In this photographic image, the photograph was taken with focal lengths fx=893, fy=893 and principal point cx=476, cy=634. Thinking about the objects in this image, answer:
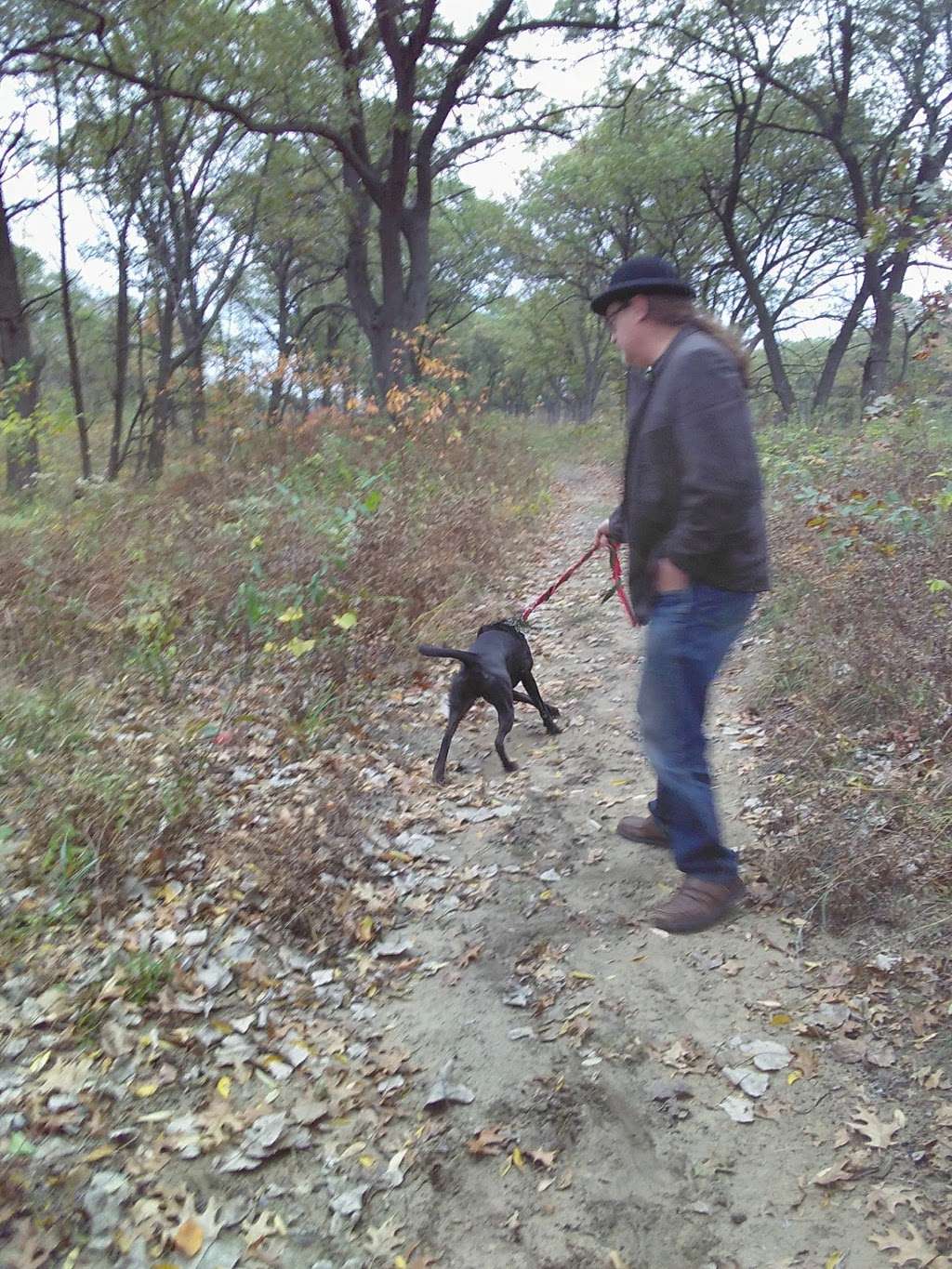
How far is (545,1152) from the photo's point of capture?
2.73 metres

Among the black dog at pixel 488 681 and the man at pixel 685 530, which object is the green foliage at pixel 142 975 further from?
the black dog at pixel 488 681

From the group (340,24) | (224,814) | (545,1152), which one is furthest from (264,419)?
(545,1152)

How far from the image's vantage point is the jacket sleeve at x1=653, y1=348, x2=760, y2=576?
301 cm

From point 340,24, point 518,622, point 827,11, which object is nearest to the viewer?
point 518,622

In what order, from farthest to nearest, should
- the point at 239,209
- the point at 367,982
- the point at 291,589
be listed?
1. the point at 239,209
2. the point at 291,589
3. the point at 367,982

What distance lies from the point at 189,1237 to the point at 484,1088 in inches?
38.9

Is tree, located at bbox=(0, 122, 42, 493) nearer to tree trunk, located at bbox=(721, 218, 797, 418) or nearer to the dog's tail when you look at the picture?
the dog's tail

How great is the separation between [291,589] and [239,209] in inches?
561

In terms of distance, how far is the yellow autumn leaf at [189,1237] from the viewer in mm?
2490

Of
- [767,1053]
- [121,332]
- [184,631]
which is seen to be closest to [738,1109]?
[767,1053]

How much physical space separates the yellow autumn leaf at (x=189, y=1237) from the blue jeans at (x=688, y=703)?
6.84ft

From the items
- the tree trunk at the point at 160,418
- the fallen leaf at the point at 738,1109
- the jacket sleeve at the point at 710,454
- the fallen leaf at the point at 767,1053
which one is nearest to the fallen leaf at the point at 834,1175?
the fallen leaf at the point at 738,1109

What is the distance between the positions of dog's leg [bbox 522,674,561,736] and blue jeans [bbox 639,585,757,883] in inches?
83.9

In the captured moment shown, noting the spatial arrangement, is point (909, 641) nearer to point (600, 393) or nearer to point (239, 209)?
point (239, 209)
